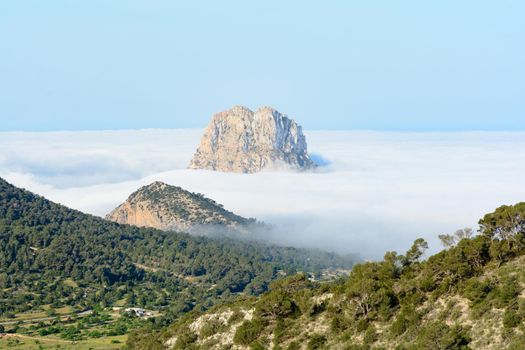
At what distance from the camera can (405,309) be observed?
201 ft

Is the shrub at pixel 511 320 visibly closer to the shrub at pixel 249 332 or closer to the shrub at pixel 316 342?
the shrub at pixel 316 342

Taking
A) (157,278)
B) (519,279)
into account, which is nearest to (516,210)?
(519,279)

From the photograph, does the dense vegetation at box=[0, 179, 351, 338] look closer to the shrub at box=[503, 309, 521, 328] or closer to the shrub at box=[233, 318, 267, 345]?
the shrub at box=[233, 318, 267, 345]

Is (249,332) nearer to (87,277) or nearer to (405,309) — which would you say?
(405,309)

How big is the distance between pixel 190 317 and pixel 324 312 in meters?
16.0

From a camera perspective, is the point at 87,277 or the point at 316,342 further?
the point at 87,277

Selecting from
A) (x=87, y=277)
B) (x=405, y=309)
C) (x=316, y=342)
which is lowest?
(x=87, y=277)

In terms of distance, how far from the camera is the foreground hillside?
56.8 metres

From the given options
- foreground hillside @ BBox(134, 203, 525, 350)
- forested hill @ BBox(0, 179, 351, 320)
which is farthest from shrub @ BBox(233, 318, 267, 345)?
forested hill @ BBox(0, 179, 351, 320)

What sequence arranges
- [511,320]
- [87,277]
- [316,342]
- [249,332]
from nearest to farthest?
1. [511,320]
2. [316,342]
3. [249,332]
4. [87,277]

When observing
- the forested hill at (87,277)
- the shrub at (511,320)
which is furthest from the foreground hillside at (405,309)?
the forested hill at (87,277)

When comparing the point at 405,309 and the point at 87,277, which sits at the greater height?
the point at 405,309

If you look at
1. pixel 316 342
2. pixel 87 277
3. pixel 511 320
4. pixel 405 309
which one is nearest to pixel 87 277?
pixel 87 277

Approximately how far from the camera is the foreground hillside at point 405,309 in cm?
5678
